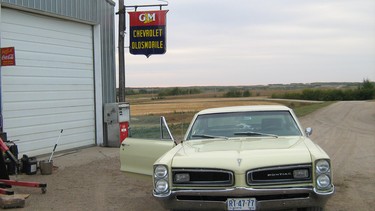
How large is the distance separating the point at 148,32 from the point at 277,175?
35.8 ft

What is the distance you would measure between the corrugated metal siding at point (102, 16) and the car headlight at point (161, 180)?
26.1ft

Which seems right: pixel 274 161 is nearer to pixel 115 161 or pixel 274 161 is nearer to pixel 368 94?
pixel 115 161

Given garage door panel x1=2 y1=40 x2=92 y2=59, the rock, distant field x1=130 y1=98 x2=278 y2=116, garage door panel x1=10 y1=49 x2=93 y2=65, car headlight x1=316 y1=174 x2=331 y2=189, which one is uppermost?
garage door panel x1=2 y1=40 x2=92 y2=59

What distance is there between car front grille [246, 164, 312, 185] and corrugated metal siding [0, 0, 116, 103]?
869 cm

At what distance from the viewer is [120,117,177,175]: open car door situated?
23.0 ft

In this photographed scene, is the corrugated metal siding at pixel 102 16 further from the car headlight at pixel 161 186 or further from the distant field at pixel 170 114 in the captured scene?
the car headlight at pixel 161 186

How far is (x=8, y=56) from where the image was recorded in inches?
406

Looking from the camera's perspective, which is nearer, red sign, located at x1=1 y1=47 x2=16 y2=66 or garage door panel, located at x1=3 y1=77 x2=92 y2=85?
red sign, located at x1=1 y1=47 x2=16 y2=66

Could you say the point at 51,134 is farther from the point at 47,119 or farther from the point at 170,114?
the point at 170,114

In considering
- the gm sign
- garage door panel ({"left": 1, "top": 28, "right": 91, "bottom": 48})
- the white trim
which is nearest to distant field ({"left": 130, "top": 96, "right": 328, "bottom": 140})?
the white trim

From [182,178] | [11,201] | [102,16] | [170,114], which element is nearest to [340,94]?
[170,114]

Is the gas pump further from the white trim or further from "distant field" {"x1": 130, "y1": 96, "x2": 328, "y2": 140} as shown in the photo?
"distant field" {"x1": 130, "y1": 96, "x2": 328, "y2": 140}

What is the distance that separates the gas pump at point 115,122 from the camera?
590 inches

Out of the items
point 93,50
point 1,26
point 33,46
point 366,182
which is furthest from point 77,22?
point 366,182
